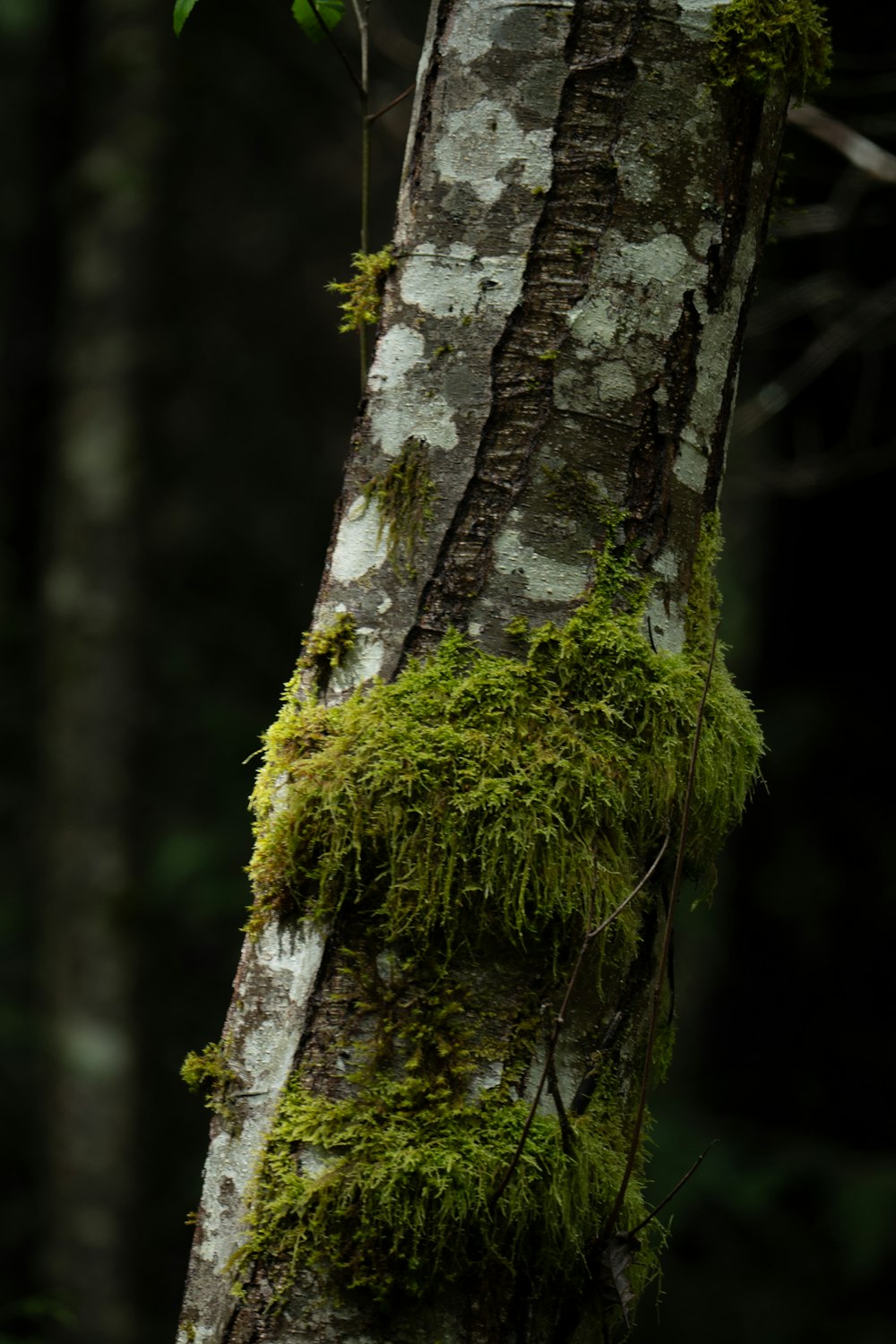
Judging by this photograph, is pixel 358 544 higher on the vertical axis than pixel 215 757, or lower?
higher

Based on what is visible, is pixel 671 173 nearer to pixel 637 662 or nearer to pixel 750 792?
pixel 637 662

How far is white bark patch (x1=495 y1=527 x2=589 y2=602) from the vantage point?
117 cm

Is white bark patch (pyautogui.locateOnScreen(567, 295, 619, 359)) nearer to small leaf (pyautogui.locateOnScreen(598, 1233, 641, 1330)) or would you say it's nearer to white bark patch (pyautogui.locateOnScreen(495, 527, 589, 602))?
white bark patch (pyautogui.locateOnScreen(495, 527, 589, 602))

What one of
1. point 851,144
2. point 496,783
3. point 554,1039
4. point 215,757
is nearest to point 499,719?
point 496,783

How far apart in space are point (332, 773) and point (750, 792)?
53 cm

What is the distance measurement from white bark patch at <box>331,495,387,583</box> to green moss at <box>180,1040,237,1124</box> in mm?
541

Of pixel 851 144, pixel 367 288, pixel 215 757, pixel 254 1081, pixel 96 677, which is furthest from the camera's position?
pixel 215 757

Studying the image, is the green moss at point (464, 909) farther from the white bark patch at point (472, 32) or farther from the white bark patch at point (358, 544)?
the white bark patch at point (472, 32)

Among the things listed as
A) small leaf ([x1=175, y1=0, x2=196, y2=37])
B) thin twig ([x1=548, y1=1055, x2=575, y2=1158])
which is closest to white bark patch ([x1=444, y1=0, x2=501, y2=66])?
small leaf ([x1=175, y1=0, x2=196, y2=37])

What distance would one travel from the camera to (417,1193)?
3.45 feet

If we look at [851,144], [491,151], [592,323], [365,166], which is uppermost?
[851,144]

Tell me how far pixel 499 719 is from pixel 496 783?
7 centimetres

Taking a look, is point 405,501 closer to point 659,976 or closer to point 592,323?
point 592,323

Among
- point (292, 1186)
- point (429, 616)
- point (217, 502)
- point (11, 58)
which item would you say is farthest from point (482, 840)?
point (11, 58)
